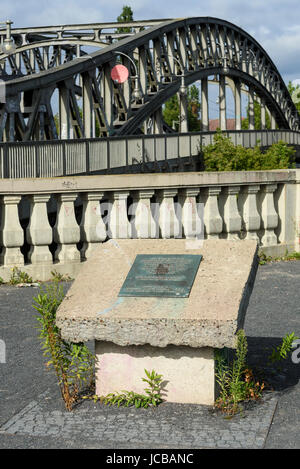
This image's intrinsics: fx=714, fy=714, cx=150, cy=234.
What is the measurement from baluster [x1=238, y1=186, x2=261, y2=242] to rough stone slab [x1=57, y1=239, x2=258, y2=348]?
5.20m

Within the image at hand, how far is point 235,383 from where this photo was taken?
17.0 feet

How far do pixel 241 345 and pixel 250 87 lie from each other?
2793 inches

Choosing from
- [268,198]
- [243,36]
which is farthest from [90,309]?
[243,36]

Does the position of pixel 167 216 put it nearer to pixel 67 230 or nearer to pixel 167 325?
pixel 67 230

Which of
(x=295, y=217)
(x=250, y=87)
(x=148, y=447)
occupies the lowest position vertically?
(x=148, y=447)

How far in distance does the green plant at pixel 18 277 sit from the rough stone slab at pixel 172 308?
13.9 ft

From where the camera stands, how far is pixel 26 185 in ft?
32.0

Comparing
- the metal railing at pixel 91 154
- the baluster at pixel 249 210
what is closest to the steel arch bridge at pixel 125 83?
the metal railing at pixel 91 154

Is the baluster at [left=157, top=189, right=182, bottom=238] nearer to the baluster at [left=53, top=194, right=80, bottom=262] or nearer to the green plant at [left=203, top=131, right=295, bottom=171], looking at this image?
the baluster at [left=53, top=194, right=80, bottom=262]

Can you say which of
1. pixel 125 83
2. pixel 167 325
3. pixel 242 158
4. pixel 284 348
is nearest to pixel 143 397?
pixel 167 325

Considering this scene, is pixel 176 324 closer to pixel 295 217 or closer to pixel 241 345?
pixel 241 345

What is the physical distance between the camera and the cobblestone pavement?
467 cm

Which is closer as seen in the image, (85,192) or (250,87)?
(85,192)

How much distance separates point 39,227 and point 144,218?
1507mm
